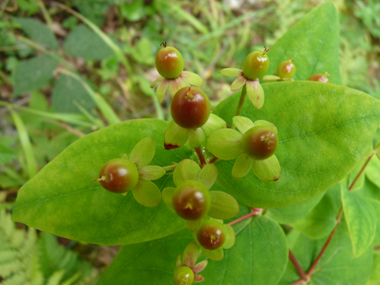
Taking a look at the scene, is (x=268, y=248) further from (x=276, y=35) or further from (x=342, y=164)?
(x=276, y=35)

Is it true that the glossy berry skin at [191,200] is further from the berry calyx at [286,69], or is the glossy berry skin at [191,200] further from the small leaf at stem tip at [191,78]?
the berry calyx at [286,69]

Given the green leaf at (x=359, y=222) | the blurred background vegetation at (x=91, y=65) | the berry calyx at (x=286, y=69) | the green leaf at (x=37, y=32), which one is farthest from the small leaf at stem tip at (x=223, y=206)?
the green leaf at (x=37, y=32)

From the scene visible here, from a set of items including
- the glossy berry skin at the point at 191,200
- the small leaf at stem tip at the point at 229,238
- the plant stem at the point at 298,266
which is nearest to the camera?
the glossy berry skin at the point at 191,200

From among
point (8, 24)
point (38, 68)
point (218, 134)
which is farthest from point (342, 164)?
point (8, 24)

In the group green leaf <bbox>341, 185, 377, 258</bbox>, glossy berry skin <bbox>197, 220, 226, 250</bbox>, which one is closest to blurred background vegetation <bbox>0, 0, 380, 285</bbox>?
glossy berry skin <bbox>197, 220, 226, 250</bbox>

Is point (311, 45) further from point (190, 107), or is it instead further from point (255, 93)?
point (190, 107)

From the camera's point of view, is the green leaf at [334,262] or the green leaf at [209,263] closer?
the green leaf at [209,263]

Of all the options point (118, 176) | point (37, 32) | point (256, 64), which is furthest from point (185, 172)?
point (37, 32)
